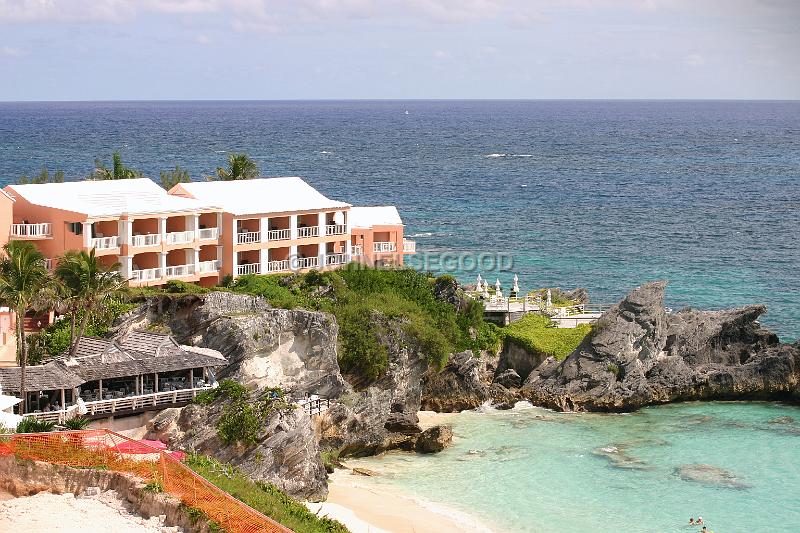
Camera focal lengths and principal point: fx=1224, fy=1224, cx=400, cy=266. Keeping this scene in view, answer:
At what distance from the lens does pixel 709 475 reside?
49.2m

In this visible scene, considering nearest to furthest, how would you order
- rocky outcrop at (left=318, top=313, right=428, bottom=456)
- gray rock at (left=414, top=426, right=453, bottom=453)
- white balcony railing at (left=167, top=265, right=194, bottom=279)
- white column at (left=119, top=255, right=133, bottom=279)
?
rocky outcrop at (left=318, top=313, right=428, bottom=456), gray rock at (left=414, top=426, right=453, bottom=453), white column at (left=119, top=255, right=133, bottom=279), white balcony railing at (left=167, top=265, right=194, bottom=279)

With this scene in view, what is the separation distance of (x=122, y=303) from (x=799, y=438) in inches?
1179

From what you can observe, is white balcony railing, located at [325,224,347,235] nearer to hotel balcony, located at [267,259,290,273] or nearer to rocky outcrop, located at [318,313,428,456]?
hotel balcony, located at [267,259,290,273]

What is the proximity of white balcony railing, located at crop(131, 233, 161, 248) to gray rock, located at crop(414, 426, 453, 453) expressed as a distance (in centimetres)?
1446

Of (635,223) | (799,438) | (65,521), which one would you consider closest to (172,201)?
(65,521)

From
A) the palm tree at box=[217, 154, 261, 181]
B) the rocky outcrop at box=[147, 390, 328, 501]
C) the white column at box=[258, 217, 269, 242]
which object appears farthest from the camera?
the palm tree at box=[217, 154, 261, 181]

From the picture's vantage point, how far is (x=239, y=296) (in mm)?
51531

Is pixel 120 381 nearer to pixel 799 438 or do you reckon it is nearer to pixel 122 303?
pixel 122 303

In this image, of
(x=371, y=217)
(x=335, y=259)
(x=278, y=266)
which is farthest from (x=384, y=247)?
(x=278, y=266)

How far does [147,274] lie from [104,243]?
8.03 feet

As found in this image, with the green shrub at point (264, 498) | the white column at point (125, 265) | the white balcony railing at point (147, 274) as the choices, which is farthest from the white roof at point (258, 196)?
the green shrub at point (264, 498)

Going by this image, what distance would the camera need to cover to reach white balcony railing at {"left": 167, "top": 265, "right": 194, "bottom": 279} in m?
54.4

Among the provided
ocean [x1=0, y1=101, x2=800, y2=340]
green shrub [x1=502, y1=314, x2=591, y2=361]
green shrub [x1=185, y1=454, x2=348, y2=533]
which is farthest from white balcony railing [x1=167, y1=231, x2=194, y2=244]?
ocean [x1=0, y1=101, x2=800, y2=340]

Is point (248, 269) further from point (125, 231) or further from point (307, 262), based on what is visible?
point (125, 231)
